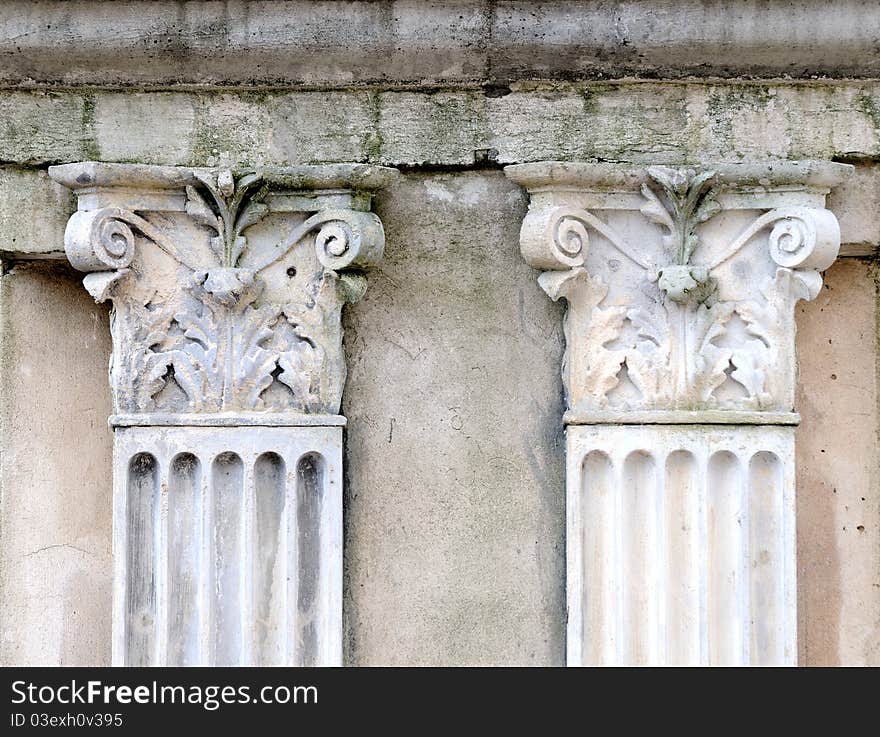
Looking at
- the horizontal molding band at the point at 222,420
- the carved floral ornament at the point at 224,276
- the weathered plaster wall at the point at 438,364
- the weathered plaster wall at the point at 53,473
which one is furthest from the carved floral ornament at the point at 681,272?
the weathered plaster wall at the point at 53,473

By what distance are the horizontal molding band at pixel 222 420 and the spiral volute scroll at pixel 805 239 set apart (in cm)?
115

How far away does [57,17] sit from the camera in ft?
12.4

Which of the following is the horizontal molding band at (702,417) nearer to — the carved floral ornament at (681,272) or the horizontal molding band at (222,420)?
the carved floral ornament at (681,272)

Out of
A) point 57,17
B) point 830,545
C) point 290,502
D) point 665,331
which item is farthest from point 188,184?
point 830,545

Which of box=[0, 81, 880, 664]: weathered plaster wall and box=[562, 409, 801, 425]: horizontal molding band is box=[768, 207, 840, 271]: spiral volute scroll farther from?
box=[562, 409, 801, 425]: horizontal molding band

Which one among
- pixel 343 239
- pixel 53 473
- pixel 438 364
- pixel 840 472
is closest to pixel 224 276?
pixel 343 239

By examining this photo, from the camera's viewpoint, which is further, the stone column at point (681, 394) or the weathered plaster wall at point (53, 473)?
the weathered plaster wall at point (53, 473)

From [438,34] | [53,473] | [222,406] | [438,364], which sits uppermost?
[438,34]

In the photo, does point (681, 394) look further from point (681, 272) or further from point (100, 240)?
point (100, 240)

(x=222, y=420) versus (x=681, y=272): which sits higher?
(x=681, y=272)

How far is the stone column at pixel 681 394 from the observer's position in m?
3.71

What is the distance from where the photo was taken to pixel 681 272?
3711 millimetres

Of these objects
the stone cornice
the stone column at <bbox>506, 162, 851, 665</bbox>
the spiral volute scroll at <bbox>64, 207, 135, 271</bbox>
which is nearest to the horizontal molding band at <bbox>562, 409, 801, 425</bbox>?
the stone column at <bbox>506, 162, 851, 665</bbox>

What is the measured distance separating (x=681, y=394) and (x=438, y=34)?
1033mm
